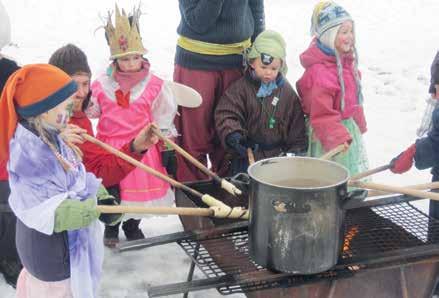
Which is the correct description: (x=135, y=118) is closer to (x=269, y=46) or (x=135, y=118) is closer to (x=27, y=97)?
(x=269, y=46)

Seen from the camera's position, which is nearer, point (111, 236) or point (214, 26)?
point (214, 26)

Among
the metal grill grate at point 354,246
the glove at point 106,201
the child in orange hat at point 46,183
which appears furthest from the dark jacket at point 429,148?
the child in orange hat at point 46,183

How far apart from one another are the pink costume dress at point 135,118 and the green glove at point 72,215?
124cm

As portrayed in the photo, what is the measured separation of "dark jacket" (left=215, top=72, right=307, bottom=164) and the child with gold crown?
0.37 m

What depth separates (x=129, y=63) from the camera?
138 inches

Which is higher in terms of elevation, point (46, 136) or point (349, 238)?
point (46, 136)

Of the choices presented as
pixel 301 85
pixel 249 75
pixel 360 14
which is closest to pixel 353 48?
pixel 301 85

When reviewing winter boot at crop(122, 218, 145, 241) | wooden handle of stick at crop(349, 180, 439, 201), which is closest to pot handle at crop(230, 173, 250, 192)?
wooden handle of stick at crop(349, 180, 439, 201)

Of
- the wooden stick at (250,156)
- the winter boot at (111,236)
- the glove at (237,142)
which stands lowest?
the winter boot at (111,236)

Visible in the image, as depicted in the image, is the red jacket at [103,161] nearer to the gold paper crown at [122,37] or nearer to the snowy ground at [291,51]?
the gold paper crown at [122,37]

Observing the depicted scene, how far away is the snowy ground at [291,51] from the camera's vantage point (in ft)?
12.5

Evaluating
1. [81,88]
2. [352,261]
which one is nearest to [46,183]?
[81,88]

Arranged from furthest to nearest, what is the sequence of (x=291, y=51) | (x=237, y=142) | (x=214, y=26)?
(x=291, y=51)
(x=214, y=26)
(x=237, y=142)

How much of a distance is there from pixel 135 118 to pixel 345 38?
4.56 ft
